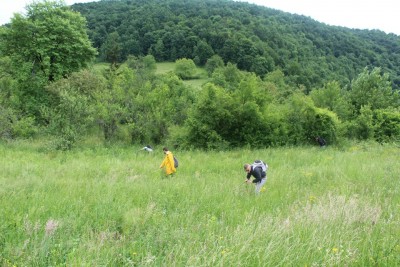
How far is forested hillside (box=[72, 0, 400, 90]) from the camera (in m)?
88.2

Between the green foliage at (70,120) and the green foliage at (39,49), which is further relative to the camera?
the green foliage at (39,49)

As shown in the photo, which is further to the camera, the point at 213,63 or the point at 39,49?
the point at 213,63

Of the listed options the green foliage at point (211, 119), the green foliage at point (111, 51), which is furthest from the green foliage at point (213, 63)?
the green foliage at point (211, 119)

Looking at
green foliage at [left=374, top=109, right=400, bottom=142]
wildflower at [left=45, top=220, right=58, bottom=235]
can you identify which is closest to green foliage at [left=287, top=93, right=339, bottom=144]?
green foliage at [left=374, top=109, right=400, bottom=142]

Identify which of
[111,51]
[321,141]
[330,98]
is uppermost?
[330,98]

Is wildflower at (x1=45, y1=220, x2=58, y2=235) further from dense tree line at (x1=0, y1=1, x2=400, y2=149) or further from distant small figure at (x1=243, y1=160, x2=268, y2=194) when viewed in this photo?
dense tree line at (x1=0, y1=1, x2=400, y2=149)

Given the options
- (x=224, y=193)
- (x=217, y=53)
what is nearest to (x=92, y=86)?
(x=224, y=193)

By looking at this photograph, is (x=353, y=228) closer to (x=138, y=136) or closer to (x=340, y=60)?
(x=138, y=136)

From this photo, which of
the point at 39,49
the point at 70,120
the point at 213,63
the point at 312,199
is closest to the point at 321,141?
the point at 312,199

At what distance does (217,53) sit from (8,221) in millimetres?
91024

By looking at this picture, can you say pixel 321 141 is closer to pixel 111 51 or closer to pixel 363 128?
pixel 363 128

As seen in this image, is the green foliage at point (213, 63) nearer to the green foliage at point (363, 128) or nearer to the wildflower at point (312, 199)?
the green foliage at point (363, 128)

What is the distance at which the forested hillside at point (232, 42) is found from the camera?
8819 centimetres

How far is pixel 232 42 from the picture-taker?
9025 cm
